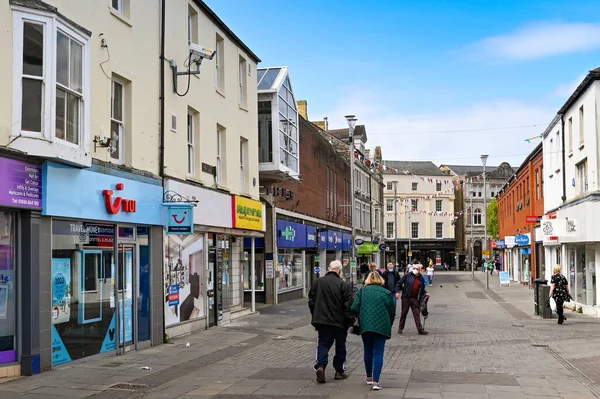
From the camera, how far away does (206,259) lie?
59.3 ft

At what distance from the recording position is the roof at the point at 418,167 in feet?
303

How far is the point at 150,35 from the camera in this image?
14.9 metres

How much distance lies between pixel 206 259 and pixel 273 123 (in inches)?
309

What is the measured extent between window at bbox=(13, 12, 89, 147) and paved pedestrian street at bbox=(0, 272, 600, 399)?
393 centimetres

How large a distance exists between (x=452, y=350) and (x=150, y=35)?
9530 mm

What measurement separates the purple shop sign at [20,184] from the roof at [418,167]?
273ft

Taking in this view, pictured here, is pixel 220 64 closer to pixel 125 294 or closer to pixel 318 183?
pixel 125 294

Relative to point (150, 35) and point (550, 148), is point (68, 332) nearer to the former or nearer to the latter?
point (150, 35)

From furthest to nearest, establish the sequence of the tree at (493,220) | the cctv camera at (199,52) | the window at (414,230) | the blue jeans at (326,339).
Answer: the window at (414,230) < the tree at (493,220) < the cctv camera at (199,52) < the blue jeans at (326,339)

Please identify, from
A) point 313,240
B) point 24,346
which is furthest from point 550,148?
point 24,346

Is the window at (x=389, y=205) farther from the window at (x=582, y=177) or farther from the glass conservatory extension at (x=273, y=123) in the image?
the window at (x=582, y=177)

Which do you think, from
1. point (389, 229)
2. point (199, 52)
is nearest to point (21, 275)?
point (199, 52)

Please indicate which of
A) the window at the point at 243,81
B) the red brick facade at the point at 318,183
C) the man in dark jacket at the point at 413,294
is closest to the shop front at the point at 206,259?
the window at the point at 243,81

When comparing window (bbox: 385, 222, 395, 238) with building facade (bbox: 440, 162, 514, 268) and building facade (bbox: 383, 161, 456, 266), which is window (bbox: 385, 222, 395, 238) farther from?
building facade (bbox: 440, 162, 514, 268)
